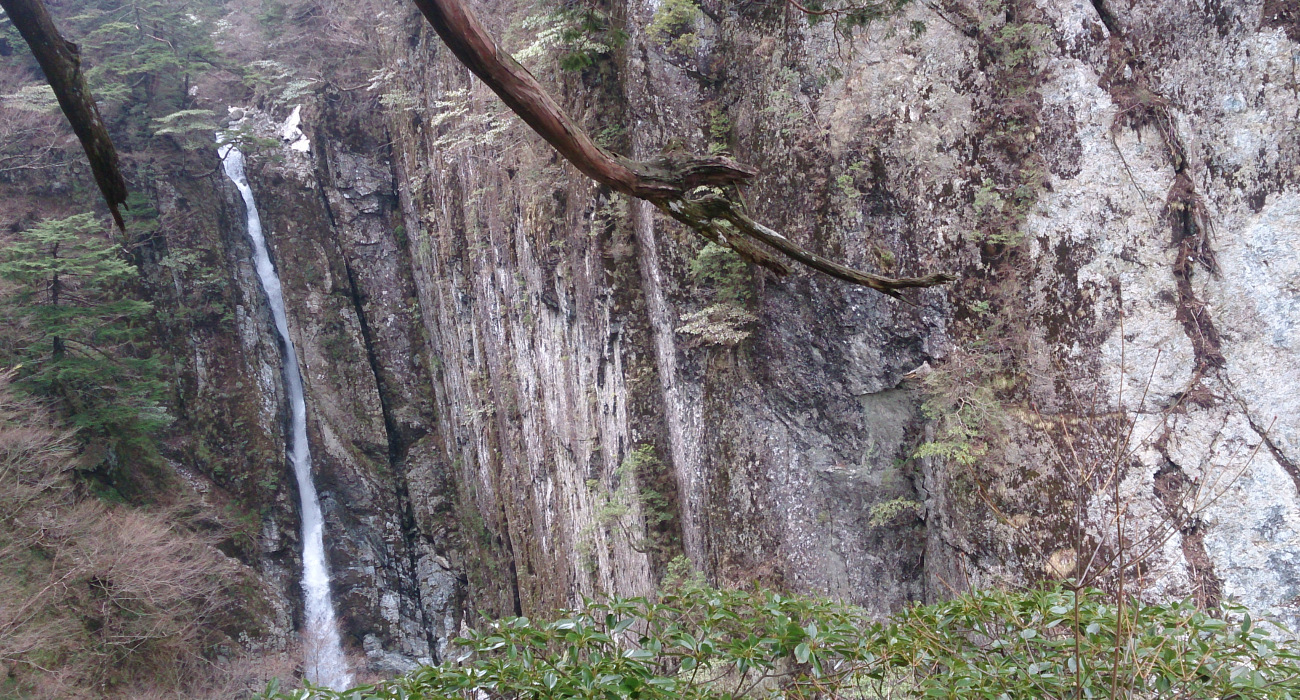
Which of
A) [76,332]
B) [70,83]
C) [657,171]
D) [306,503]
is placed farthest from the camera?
[306,503]

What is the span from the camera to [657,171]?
92.4 inches

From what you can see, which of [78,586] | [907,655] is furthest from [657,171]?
[78,586]

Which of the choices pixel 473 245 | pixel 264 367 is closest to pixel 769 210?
pixel 473 245

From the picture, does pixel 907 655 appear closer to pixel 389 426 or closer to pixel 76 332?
pixel 76 332

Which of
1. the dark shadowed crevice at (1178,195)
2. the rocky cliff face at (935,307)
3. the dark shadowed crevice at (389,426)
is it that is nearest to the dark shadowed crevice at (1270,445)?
the rocky cliff face at (935,307)

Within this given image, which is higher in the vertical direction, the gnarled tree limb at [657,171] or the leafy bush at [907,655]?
the gnarled tree limb at [657,171]

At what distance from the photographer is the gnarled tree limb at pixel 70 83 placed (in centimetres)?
207

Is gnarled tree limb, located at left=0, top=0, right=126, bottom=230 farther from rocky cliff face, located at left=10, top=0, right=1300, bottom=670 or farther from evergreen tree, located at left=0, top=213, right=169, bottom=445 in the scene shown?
evergreen tree, located at left=0, top=213, right=169, bottom=445

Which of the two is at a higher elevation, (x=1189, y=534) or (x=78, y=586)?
(x=78, y=586)

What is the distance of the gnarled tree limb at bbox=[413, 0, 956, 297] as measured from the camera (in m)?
2.21

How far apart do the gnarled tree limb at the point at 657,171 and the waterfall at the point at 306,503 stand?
1476 cm

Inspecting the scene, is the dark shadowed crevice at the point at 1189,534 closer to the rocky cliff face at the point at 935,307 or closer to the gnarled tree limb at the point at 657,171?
the rocky cliff face at the point at 935,307

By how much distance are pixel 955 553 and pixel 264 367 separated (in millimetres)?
15546

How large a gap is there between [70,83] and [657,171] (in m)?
1.81
